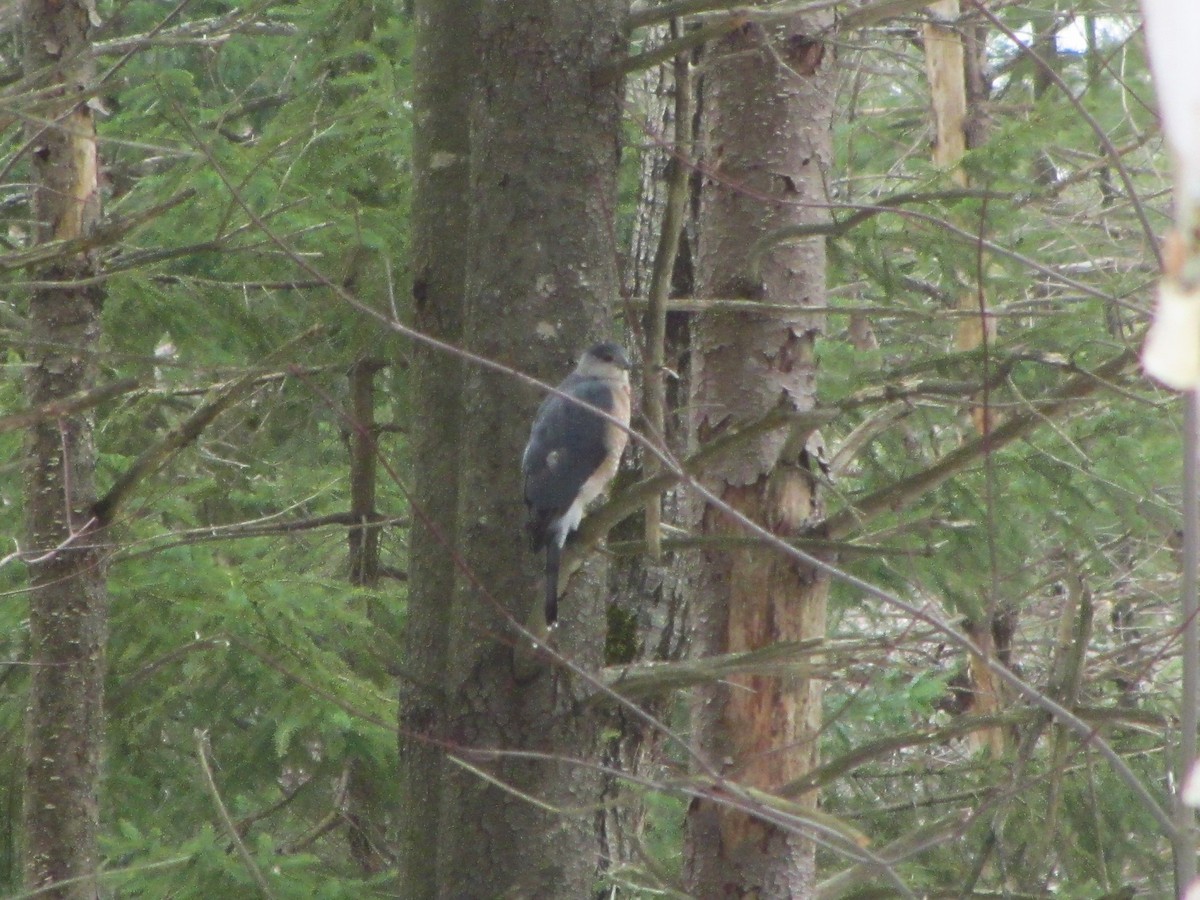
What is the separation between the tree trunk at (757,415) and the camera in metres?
4.50

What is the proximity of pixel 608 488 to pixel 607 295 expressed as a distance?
174 cm

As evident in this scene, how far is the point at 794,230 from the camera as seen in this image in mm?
3625

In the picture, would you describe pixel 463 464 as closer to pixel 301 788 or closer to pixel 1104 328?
pixel 1104 328

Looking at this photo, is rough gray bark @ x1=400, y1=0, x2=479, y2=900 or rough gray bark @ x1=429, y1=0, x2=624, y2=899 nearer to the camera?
rough gray bark @ x1=429, y1=0, x2=624, y2=899

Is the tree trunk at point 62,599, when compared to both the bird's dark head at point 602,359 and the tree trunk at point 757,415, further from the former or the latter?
the tree trunk at point 757,415

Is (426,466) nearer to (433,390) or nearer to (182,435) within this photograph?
(433,390)

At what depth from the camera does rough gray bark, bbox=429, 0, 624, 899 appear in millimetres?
3186

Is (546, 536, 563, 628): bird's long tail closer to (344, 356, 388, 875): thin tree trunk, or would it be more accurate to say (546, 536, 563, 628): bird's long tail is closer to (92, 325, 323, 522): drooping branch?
(92, 325, 323, 522): drooping branch

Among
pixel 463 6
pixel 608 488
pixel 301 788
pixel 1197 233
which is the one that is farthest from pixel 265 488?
pixel 1197 233

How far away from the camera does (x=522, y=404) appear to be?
3.33 meters

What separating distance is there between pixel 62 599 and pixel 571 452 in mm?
1998

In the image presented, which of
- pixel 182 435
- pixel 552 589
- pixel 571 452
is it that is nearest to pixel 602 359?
pixel 571 452

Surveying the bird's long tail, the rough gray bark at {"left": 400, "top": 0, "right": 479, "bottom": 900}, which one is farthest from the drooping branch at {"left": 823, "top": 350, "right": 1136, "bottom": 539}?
the rough gray bark at {"left": 400, "top": 0, "right": 479, "bottom": 900}

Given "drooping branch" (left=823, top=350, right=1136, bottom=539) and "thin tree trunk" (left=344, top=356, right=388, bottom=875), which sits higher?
"drooping branch" (left=823, top=350, right=1136, bottom=539)
